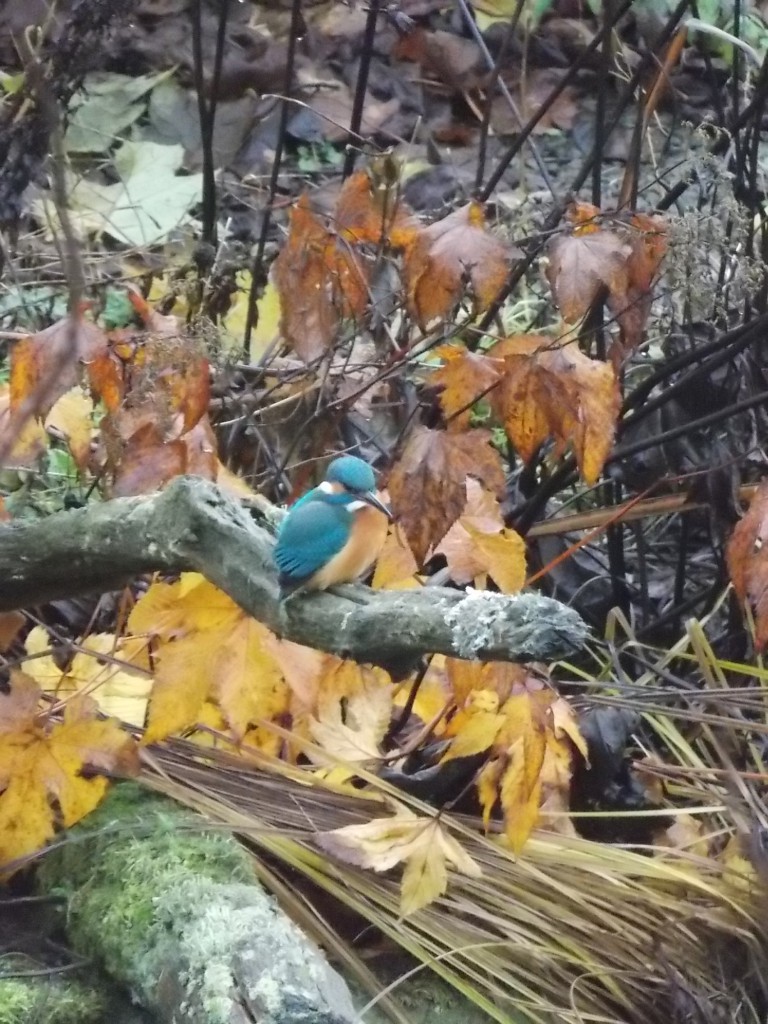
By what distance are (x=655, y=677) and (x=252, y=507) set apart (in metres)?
1.05

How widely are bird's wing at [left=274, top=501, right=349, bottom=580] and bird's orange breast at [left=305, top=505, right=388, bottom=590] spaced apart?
0.01 m

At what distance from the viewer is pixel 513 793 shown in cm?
151

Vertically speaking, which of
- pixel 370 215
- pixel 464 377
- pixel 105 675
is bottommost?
pixel 105 675

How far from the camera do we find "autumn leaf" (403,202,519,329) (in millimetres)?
1719

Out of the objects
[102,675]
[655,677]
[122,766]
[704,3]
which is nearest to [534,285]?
[704,3]

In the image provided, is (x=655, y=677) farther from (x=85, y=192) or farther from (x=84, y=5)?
(x=85, y=192)

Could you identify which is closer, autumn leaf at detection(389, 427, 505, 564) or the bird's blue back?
the bird's blue back

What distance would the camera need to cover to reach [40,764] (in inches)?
59.4

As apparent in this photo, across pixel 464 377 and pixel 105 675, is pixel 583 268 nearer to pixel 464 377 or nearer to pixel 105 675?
pixel 464 377

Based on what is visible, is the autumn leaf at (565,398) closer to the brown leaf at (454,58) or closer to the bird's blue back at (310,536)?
the bird's blue back at (310,536)

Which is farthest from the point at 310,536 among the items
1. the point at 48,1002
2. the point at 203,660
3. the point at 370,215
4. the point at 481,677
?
the point at 370,215

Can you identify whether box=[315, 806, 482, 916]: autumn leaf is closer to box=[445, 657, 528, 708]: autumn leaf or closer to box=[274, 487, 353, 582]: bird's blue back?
box=[445, 657, 528, 708]: autumn leaf

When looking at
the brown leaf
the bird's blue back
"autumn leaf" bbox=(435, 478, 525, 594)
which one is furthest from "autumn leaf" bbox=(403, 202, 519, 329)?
the brown leaf

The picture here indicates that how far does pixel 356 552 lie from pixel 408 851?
1.34 ft
